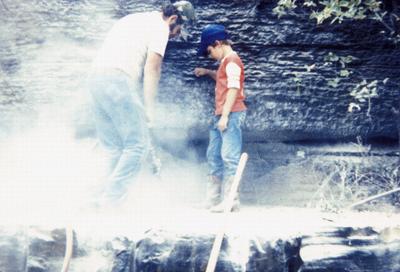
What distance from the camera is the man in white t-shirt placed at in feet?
11.1

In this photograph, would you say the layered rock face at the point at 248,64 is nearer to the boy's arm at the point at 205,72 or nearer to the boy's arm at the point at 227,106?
the boy's arm at the point at 205,72

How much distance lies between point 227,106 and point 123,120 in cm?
84

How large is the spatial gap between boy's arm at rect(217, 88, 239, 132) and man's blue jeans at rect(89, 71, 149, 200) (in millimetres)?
624

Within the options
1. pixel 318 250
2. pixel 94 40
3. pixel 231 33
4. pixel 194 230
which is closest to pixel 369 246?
pixel 318 250

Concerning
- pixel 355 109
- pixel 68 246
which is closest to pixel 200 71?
pixel 355 109

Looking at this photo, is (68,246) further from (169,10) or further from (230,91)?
(169,10)

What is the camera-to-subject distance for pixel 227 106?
11.8ft

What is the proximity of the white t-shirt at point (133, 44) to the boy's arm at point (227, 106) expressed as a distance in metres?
0.63

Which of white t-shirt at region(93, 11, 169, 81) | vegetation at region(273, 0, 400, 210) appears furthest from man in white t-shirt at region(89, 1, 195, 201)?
vegetation at region(273, 0, 400, 210)

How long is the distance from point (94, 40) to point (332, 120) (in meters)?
2.37

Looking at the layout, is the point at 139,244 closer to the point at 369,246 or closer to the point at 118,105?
the point at 118,105

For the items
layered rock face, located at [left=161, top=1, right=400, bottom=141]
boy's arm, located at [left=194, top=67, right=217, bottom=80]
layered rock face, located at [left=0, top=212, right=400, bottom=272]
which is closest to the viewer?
layered rock face, located at [left=0, top=212, right=400, bottom=272]

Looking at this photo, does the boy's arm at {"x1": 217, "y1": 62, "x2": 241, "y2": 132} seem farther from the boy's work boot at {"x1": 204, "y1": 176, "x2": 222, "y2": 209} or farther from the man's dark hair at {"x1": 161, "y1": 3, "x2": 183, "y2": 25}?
the man's dark hair at {"x1": 161, "y1": 3, "x2": 183, "y2": 25}

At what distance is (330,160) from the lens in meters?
4.32
